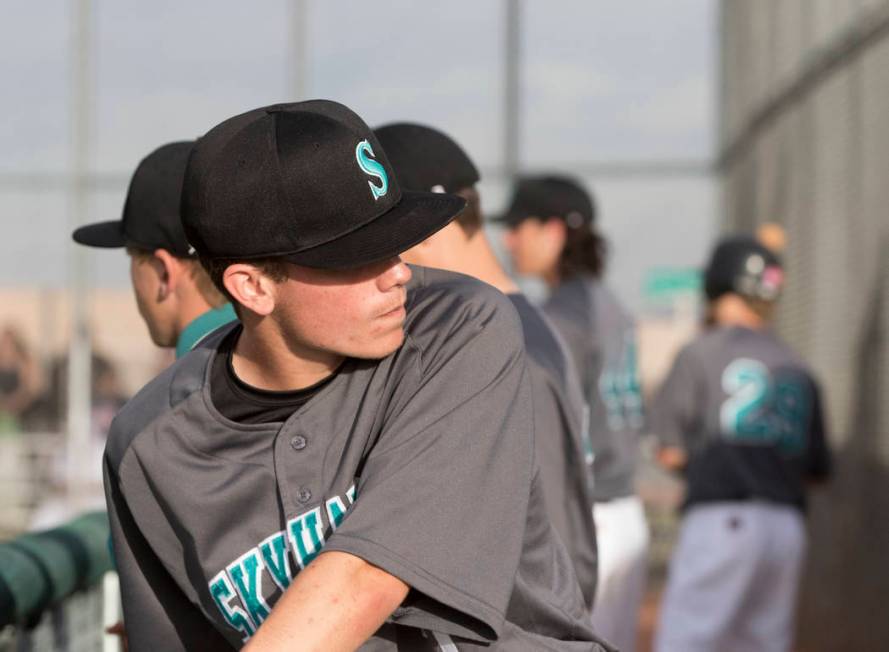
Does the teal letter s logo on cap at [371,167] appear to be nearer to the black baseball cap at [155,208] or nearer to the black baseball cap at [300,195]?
the black baseball cap at [300,195]

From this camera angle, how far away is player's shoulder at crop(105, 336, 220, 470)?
1858 millimetres

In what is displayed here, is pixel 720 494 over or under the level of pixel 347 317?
under

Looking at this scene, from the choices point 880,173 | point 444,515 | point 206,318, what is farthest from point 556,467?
point 880,173

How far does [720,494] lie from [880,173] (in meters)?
1.51

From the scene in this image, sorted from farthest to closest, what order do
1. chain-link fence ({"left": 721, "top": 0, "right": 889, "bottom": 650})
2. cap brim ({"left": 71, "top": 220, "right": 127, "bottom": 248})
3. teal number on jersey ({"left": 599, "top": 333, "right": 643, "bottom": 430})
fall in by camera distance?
chain-link fence ({"left": 721, "top": 0, "right": 889, "bottom": 650}), teal number on jersey ({"left": 599, "top": 333, "right": 643, "bottom": 430}), cap brim ({"left": 71, "top": 220, "right": 127, "bottom": 248})

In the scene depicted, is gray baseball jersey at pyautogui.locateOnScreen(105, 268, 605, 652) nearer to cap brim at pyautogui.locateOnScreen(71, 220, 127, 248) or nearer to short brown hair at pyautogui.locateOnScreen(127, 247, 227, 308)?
short brown hair at pyautogui.locateOnScreen(127, 247, 227, 308)

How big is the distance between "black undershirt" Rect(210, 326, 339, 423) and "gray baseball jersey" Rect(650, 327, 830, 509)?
11.8 ft

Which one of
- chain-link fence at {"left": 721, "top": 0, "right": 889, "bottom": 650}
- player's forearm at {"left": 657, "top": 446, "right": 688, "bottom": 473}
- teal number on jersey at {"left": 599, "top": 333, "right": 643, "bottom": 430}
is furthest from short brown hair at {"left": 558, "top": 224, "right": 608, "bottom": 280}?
chain-link fence at {"left": 721, "top": 0, "right": 889, "bottom": 650}

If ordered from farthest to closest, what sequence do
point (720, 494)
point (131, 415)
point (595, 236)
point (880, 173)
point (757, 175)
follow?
point (757, 175) < point (880, 173) < point (720, 494) < point (595, 236) < point (131, 415)

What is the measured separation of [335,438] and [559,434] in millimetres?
797

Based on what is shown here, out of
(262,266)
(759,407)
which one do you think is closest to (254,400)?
(262,266)

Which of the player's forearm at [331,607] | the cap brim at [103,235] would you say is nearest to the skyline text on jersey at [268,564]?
the player's forearm at [331,607]

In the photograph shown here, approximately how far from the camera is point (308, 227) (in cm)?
170

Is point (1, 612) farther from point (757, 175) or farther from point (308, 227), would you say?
point (757, 175)
